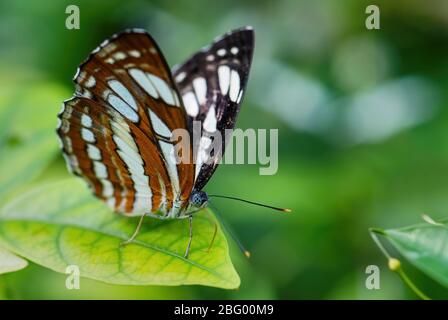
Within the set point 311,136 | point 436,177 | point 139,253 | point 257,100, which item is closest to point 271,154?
point 311,136

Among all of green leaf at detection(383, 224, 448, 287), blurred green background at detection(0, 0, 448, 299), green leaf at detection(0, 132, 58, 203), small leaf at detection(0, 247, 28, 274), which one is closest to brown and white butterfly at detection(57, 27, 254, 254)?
green leaf at detection(0, 132, 58, 203)

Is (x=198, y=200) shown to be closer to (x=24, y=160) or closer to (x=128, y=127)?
(x=128, y=127)

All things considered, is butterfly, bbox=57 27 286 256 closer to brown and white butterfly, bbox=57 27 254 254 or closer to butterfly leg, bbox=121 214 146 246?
brown and white butterfly, bbox=57 27 254 254

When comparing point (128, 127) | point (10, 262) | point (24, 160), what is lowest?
point (10, 262)

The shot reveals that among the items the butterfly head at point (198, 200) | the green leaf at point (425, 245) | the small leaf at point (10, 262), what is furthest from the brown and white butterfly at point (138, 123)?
the green leaf at point (425, 245)

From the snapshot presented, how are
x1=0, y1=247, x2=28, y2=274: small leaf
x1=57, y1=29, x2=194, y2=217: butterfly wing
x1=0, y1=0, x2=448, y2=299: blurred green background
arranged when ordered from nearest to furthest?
x1=0, y1=247, x2=28, y2=274: small leaf → x1=57, y1=29, x2=194, y2=217: butterfly wing → x1=0, y1=0, x2=448, y2=299: blurred green background

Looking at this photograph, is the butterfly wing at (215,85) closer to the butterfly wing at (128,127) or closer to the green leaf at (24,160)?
the butterfly wing at (128,127)

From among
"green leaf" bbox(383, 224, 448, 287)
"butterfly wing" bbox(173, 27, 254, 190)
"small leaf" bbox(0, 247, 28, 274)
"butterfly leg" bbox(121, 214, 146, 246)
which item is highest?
"butterfly wing" bbox(173, 27, 254, 190)

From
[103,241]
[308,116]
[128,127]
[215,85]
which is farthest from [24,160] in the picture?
[308,116]
